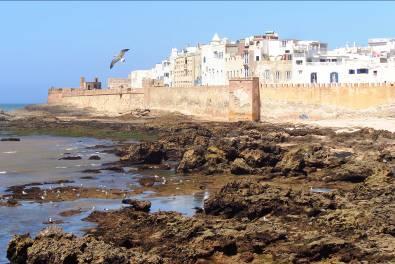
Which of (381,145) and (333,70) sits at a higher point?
(333,70)

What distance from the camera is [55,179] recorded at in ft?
86.1

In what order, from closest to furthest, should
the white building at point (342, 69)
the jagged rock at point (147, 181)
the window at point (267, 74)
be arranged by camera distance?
the jagged rock at point (147, 181) → the white building at point (342, 69) → the window at point (267, 74)

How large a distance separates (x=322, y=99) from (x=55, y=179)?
91.1ft

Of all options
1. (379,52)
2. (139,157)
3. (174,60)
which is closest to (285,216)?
(139,157)

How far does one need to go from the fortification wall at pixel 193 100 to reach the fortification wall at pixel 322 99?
5.04m

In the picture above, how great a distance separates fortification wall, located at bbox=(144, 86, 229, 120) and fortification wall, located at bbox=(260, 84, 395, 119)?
504 cm

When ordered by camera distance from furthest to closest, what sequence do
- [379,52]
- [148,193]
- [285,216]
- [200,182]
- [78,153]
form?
1. [379,52]
2. [78,153]
3. [200,182]
4. [148,193]
5. [285,216]

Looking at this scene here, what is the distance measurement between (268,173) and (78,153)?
14.4m

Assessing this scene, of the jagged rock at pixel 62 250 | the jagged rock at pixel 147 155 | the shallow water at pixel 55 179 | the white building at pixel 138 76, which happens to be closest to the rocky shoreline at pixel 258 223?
the jagged rock at pixel 62 250

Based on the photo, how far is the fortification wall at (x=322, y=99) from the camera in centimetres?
4703

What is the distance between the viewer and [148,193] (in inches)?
882

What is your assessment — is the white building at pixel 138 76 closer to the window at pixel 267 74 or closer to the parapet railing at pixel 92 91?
the parapet railing at pixel 92 91

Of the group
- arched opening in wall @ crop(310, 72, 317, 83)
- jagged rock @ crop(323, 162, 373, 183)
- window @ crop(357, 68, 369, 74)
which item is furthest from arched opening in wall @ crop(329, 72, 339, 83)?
jagged rock @ crop(323, 162, 373, 183)

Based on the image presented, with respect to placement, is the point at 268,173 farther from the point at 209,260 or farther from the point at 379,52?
the point at 379,52
